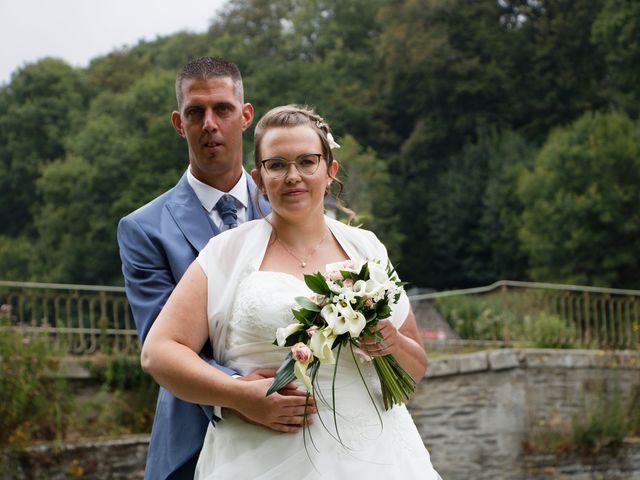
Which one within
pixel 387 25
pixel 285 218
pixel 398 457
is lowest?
pixel 398 457

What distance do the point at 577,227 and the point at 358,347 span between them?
3663 cm

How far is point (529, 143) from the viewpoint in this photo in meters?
47.5

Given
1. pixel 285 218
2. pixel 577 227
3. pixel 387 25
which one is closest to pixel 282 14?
pixel 387 25

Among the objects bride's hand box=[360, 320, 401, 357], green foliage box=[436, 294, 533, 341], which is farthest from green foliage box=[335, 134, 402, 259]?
bride's hand box=[360, 320, 401, 357]

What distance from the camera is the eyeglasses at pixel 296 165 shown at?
3.47m

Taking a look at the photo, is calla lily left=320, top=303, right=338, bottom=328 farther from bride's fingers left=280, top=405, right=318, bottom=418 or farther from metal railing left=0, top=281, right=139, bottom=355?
metal railing left=0, top=281, right=139, bottom=355

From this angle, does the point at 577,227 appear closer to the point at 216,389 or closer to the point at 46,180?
the point at 46,180

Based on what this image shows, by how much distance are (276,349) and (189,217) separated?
727 mm

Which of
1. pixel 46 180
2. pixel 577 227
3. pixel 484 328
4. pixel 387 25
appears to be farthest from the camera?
pixel 387 25

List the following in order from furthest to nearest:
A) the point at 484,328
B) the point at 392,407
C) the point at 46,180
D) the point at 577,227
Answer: the point at 46,180 < the point at 577,227 < the point at 484,328 < the point at 392,407

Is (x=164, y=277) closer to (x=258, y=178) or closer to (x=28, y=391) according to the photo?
(x=258, y=178)

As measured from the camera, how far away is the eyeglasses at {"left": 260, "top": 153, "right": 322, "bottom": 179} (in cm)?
347

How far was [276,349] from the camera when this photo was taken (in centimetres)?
342

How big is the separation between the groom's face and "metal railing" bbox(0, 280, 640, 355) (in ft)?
29.5
